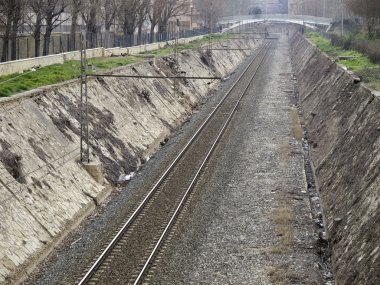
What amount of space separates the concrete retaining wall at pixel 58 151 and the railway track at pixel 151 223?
2.04m

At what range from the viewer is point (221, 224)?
71.7ft

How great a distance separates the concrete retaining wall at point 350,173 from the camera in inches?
668

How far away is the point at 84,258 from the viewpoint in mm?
18625

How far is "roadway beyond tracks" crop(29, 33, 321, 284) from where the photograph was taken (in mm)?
17781

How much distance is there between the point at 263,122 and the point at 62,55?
54.5 feet

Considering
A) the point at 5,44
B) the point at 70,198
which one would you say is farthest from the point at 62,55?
the point at 70,198

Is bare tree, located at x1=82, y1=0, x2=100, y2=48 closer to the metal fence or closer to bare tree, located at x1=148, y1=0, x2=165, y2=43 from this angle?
the metal fence

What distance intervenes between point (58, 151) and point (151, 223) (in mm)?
6423

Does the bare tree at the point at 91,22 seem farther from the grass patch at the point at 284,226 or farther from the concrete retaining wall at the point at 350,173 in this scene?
the grass patch at the point at 284,226

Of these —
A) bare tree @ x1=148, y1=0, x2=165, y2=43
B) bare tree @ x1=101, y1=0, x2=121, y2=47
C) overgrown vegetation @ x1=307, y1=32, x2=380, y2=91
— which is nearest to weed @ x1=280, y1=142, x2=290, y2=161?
overgrown vegetation @ x1=307, y1=32, x2=380, y2=91

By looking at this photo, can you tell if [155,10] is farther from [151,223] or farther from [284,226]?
[284,226]

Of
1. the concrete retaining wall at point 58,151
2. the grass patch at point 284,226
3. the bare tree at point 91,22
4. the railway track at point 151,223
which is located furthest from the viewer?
the bare tree at point 91,22

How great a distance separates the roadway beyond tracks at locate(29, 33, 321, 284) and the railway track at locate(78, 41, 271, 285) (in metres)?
0.03

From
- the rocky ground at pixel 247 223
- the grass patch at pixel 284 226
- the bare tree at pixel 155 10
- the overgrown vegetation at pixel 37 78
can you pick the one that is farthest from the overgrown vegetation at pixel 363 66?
the bare tree at pixel 155 10
